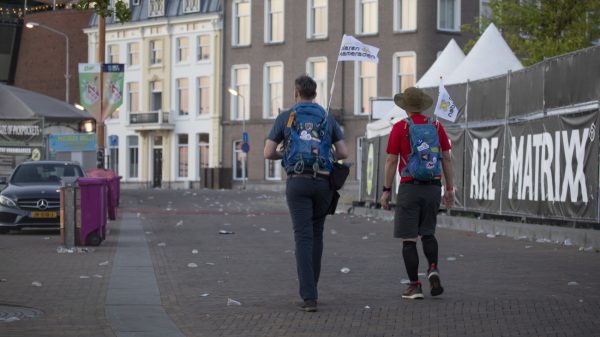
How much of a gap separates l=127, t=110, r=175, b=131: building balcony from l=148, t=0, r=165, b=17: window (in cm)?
607

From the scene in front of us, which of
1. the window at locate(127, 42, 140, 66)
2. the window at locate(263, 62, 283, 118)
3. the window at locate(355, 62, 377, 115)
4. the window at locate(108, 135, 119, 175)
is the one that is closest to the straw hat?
the window at locate(355, 62, 377, 115)

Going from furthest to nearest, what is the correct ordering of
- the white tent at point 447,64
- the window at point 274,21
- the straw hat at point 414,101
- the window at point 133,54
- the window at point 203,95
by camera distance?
1. the window at point 133,54
2. the window at point 203,95
3. the window at point 274,21
4. the white tent at point 447,64
5. the straw hat at point 414,101

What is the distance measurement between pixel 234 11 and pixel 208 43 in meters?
2.79

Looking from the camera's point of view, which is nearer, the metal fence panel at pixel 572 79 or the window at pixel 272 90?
the metal fence panel at pixel 572 79

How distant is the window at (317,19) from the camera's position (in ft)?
224

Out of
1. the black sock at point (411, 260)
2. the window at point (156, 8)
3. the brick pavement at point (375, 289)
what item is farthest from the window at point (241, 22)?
the black sock at point (411, 260)

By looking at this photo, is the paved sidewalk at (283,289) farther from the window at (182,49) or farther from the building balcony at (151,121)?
the window at (182,49)

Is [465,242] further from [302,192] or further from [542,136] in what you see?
[302,192]

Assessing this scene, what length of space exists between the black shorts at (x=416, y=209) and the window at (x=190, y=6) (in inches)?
2545

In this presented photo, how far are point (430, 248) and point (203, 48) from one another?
64.2 meters

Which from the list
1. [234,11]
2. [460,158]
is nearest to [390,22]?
[234,11]

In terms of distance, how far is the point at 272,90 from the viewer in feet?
234

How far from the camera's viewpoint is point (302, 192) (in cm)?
1070

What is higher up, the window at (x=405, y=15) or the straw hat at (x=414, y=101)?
the window at (x=405, y=15)
